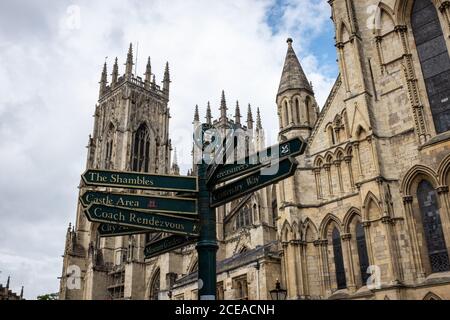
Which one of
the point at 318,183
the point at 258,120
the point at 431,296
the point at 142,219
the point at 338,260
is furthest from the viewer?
the point at 258,120

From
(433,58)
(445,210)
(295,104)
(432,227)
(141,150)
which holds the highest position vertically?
(141,150)

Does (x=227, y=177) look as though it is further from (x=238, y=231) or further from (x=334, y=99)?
(x=238, y=231)

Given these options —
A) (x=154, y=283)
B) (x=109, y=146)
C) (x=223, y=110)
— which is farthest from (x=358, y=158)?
(x=109, y=146)

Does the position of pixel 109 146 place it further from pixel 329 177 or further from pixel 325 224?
pixel 325 224

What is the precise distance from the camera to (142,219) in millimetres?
6480

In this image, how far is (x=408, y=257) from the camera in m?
14.0

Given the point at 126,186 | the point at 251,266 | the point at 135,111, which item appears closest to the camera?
the point at 126,186

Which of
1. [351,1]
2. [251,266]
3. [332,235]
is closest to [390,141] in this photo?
[332,235]

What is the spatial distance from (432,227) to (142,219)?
35.9 ft

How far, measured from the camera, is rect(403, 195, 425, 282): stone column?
45.1 feet

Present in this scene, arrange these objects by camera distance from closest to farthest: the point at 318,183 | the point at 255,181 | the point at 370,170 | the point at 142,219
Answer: the point at 142,219
the point at 255,181
the point at 370,170
the point at 318,183

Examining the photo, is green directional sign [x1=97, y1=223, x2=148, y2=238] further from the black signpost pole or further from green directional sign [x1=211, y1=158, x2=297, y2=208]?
green directional sign [x1=211, y1=158, x2=297, y2=208]

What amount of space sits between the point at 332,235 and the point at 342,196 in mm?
1533

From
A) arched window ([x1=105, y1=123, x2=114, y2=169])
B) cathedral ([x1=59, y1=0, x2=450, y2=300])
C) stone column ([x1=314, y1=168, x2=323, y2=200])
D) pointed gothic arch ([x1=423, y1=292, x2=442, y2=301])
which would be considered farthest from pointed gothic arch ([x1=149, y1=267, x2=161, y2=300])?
pointed gothic arch ([x1=423, y1=292, x2=442, y2=301])
